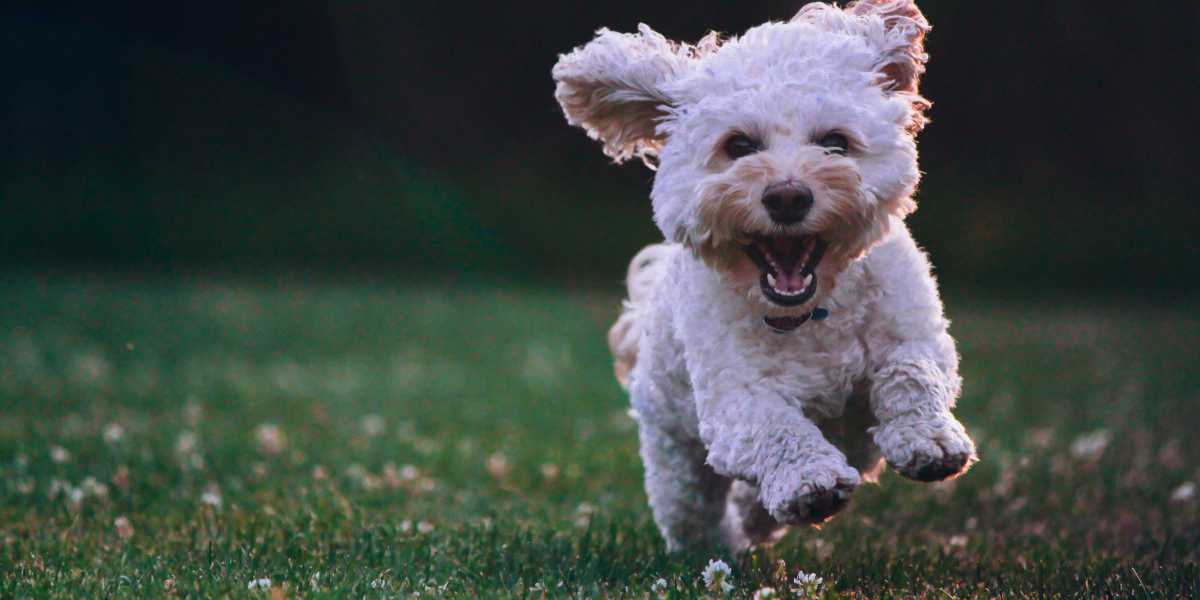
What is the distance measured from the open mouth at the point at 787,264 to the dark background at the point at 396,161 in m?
13.4

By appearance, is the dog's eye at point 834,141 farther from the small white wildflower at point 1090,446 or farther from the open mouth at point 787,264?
the small white wildflower at point 1090,446

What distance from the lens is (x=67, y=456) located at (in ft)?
18.2

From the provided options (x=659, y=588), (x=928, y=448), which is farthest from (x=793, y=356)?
(x=659, y=588)

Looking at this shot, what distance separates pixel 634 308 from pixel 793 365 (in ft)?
4.28

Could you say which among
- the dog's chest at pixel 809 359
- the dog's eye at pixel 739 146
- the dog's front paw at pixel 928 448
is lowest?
the dog's front paw at pixel 928 448

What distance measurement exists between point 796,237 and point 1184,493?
3008mm

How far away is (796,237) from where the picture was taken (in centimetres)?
336

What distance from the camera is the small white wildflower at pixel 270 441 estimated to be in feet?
20.2

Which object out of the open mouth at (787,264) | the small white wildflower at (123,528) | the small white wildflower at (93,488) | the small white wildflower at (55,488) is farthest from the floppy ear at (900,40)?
the small white wildflower at (55,488)

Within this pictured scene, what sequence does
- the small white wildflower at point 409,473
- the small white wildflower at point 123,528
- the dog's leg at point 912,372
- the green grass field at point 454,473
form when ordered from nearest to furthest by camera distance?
the dog's leg at point 912,372, the green grass field at point 454,473, the small white wildflower at point 123,528, the small white wildflower at point 409,473

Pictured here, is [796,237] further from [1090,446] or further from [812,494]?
[1090,446]

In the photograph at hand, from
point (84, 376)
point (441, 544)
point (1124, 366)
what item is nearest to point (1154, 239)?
point (1124, 366)

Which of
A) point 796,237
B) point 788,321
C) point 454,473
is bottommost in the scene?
point 454,473

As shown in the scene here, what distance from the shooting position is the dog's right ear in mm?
3736
